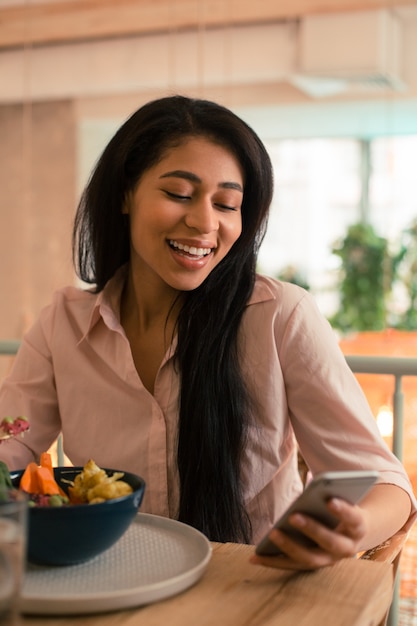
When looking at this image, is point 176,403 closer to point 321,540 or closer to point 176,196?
point 176,196

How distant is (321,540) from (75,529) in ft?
0.90

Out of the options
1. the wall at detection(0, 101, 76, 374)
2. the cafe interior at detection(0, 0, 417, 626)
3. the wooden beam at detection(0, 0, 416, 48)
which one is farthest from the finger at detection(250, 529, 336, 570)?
the wall at detection(0, 101, 76, 374)

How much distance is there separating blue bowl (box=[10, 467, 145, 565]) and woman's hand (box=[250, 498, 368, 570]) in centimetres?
17

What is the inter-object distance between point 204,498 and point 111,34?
17.2 ft

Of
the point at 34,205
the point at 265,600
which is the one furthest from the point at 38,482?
the point at 34,205

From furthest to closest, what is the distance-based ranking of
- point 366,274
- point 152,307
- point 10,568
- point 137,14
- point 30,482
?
point 366,274 → point 137,14 → point 152,307 → point 30,482 → point 10,568

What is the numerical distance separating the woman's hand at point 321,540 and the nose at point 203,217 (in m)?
0.63

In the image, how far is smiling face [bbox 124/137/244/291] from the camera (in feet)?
5.17

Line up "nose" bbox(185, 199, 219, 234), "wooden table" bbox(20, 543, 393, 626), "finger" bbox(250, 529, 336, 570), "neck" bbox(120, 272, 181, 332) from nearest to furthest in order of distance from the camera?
1. "wooden table" bbox(20, 543, 393, 626)
2. "finger" bbox(250, 529, 336, 570)
3. "nose" bbox(185, 199, 219, 234)
4. "neck" bbox(120, 272, 181, 332)

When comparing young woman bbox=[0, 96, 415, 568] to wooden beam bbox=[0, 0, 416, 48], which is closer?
young woman bbox=[0, 96, 415, 568]

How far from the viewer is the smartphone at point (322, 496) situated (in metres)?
0.97

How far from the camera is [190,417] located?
1.54 meters

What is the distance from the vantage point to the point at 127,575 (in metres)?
1.03

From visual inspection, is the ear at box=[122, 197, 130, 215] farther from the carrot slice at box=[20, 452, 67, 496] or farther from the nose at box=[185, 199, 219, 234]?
the carrot slice at box=[20, 452, 67, 496]
